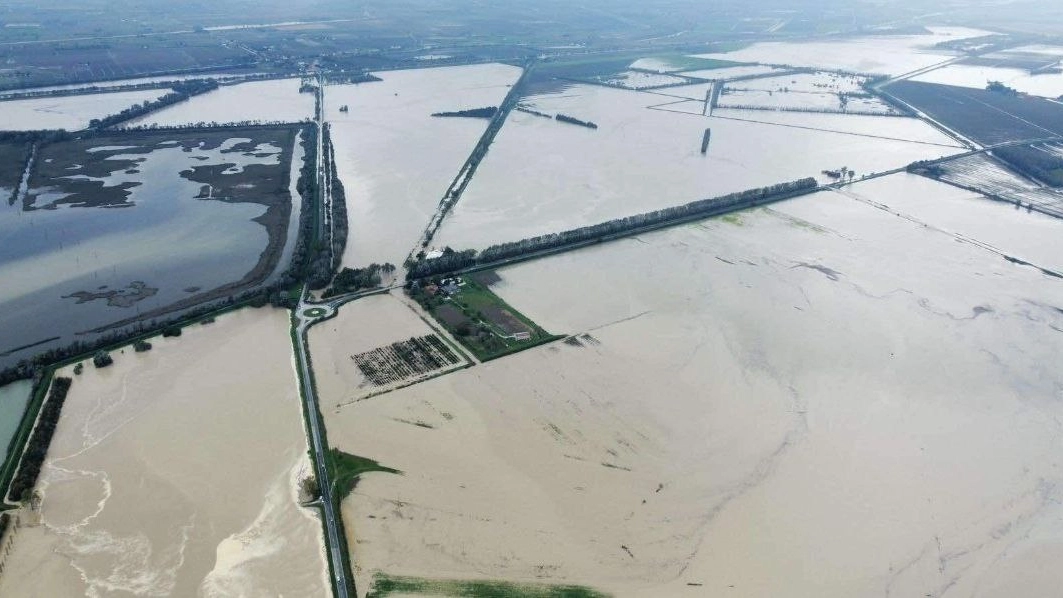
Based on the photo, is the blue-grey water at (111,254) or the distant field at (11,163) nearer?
the blue-grey water at (111,254)

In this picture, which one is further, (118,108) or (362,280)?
(118,108)

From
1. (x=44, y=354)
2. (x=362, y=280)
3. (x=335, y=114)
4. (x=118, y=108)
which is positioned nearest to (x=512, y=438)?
(x=362, y=280)

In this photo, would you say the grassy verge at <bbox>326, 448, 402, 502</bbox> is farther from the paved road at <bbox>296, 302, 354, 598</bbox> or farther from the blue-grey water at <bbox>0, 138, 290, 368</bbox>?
the blue-grey water at <bbox>0, 138, 290, 368</bbox>

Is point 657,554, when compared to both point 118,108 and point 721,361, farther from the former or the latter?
point 118,108

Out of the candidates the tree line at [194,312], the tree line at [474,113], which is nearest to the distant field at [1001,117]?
the tree line at [474,113]

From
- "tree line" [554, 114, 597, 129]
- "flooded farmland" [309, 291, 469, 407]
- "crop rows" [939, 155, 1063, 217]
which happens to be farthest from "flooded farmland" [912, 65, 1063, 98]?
"flooded farmland" [309, 291, 469, 407]

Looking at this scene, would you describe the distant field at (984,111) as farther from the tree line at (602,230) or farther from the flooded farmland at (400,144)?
the flooded farmland at (400,144)
